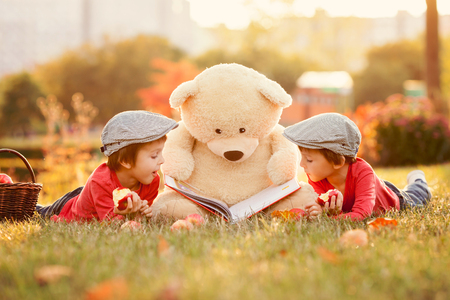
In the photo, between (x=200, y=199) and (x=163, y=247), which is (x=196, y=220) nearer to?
(x=200, y=199)

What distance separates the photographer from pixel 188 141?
10.4 ft

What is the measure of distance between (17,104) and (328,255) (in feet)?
68.6

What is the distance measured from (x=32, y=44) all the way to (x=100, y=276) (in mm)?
33960

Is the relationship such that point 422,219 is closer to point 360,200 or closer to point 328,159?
point 360,200

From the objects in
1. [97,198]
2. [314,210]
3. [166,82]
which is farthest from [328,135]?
[166,82]

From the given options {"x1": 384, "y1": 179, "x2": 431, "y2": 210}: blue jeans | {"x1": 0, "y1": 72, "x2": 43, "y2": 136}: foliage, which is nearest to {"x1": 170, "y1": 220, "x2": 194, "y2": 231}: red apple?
{"x1": 384, "y1": 179, "x2": 431, "y2": 210}: blue jeans

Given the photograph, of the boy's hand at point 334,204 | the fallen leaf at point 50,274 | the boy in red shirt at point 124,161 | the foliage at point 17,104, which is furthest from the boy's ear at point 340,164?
the foliage at point 17,104

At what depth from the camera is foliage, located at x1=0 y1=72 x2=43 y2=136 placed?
19344mm

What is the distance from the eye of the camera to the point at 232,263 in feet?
5.20

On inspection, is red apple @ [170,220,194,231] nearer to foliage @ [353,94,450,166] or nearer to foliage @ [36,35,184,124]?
foliage @ [353,94,450,166]

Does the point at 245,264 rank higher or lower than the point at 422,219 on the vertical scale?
higher

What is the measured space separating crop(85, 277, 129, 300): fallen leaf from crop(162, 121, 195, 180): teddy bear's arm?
1659 mm

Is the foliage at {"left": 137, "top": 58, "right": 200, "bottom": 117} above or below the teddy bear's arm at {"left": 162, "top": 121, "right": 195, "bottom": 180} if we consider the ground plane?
below

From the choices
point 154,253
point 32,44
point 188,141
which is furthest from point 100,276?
point 32,44
